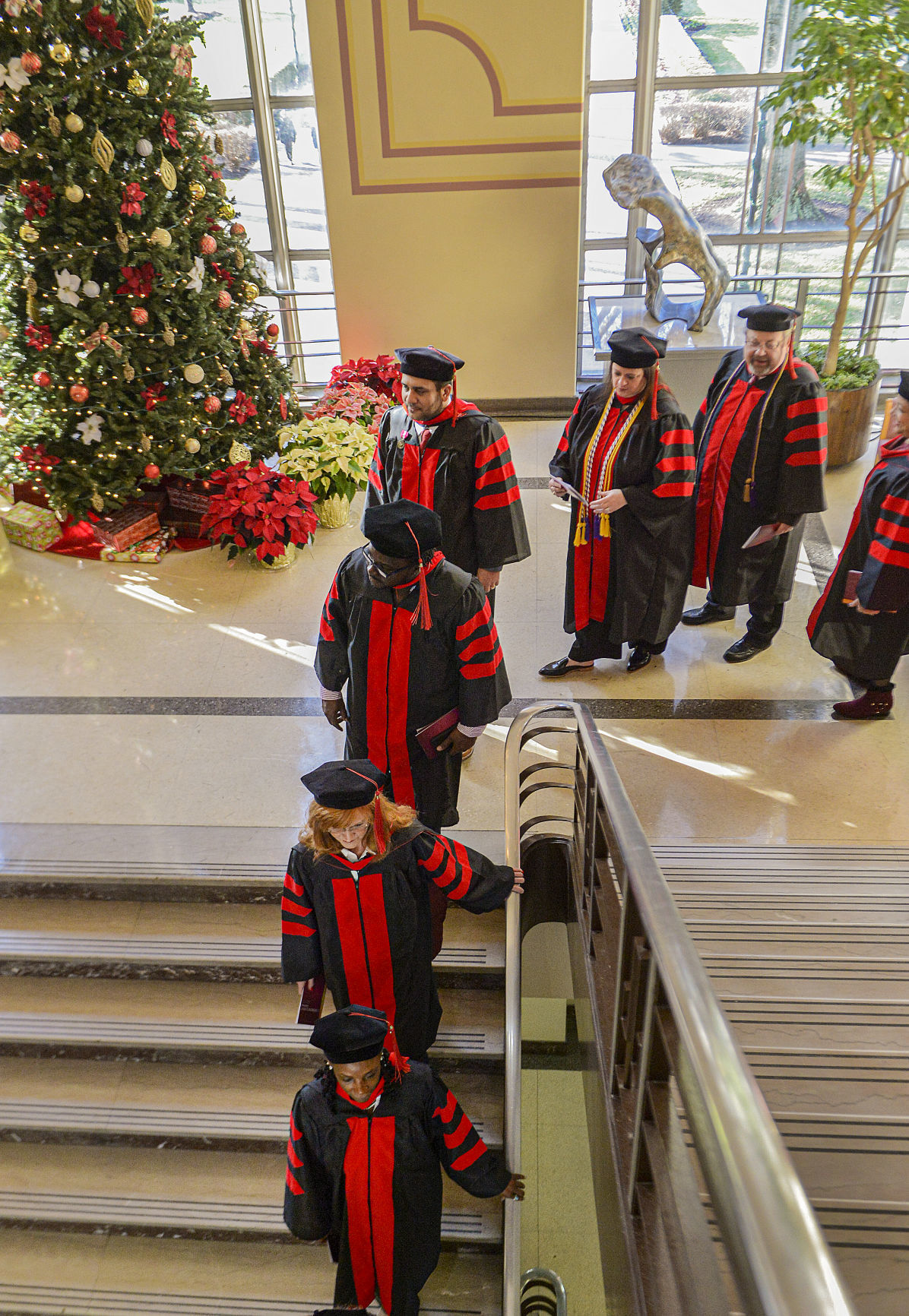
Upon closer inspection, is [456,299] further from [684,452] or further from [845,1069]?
[845,1069]

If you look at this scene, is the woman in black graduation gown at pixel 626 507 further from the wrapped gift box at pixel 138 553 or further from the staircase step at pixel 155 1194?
the wrapped gift box at pixel 138 553

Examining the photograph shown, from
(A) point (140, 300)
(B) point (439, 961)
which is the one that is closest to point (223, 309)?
(A) point (140, 300)

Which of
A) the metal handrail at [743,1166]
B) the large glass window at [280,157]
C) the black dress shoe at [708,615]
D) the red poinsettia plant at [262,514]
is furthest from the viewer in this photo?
the large glass window at [280,157]

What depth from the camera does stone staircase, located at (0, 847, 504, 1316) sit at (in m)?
3.48

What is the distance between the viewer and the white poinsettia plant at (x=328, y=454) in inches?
253

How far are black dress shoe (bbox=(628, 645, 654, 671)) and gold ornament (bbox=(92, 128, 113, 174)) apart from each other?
152 inches

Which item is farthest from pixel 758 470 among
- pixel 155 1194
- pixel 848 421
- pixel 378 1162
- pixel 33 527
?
pixel 33 527

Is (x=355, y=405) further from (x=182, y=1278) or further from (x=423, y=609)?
(x=182, y=1278)

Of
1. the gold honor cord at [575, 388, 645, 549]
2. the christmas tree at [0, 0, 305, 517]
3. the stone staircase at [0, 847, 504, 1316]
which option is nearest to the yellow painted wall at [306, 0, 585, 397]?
the christmas tree at [0, 0, 305, 517]

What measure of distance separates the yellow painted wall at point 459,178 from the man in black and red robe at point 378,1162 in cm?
622

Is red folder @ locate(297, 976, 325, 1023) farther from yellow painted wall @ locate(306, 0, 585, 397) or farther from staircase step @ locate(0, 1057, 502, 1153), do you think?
yellow painted wall @ locate(306, 0, 585, 397)

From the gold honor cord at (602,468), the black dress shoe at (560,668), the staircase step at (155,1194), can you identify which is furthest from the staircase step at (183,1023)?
the gold honor cord at (602,468)

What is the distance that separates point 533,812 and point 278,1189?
172 cm

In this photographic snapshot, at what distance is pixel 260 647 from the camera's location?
552 centimetres
